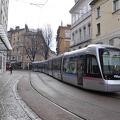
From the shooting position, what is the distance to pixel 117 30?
23250 millimetres

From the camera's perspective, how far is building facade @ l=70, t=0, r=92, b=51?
33.3 metres

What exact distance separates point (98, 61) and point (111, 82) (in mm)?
1428

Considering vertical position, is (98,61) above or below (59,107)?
above

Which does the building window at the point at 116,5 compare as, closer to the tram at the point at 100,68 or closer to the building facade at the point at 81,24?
the building facade at the point at 81,24

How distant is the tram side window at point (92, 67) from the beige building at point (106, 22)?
1102cm

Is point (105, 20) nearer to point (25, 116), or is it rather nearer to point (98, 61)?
point (98, 61)

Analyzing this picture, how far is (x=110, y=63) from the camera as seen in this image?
12344 mm

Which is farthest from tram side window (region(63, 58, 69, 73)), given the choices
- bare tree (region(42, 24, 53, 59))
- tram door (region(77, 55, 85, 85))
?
bare tree (region(42, 24, 53, 59))

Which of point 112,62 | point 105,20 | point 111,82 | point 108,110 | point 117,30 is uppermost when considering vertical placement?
point 105,20

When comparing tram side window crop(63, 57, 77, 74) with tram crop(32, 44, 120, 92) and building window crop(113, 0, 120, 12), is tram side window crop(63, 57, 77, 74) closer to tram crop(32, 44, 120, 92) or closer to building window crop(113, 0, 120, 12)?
tram crop(32, 44, 120, 92)

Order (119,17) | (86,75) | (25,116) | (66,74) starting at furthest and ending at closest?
(119,17), (66,74), (86,75), (25,116)

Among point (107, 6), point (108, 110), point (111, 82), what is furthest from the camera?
point (107, 6)

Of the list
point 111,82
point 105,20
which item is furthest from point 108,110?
point 105,20

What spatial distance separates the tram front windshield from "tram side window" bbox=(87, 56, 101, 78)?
0.39 metres
